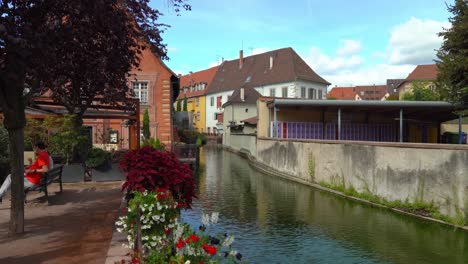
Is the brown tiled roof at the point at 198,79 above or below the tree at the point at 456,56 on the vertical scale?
above

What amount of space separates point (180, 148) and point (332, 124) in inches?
463

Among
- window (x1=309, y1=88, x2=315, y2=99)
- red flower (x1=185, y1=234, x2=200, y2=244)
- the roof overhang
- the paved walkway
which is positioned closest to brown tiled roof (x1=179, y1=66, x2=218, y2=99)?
window (x1=309, y1=88, x2=315, y2=99)

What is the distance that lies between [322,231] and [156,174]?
6638 mm

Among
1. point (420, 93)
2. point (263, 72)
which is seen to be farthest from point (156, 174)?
point (420, 93)

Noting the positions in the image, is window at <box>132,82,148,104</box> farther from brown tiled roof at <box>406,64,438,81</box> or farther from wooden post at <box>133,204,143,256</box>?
brown tiled roof at <box>406,64,438,81</box>

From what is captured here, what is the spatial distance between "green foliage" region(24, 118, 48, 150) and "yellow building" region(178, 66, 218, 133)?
5870 centimetres

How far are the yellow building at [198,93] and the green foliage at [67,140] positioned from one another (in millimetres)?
60954

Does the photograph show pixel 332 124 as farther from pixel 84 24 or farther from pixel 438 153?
pixel 84 24

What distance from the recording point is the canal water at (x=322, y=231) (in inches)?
350

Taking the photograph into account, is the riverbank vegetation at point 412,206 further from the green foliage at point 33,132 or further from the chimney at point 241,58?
the chimney at point 241,58

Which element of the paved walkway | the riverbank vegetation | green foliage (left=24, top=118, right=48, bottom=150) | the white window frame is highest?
the white window frame

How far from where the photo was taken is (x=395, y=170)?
542 inches

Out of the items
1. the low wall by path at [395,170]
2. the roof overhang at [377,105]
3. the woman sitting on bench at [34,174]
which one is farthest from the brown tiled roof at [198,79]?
the woman sitting on bench at [34,174]

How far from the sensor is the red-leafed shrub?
5.34 meters
